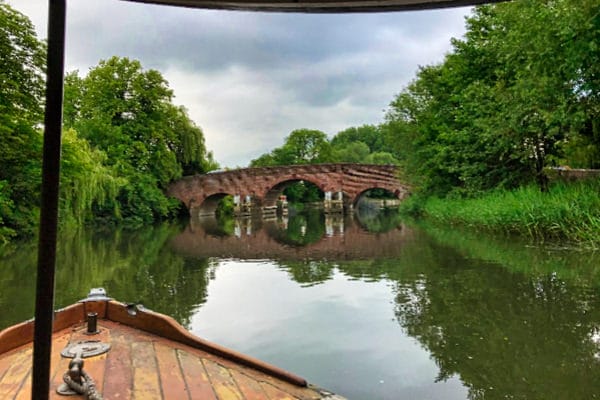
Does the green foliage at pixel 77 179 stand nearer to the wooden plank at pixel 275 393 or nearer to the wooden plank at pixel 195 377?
the wooden plank at pixel 195 377

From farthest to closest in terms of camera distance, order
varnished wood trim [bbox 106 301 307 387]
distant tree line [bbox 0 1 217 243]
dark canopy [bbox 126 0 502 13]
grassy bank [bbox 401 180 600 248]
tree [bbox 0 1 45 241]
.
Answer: distant tree line [bbox 0 1 217 243]
tree [bbox 0 1 45 241]
grassy bank [bbox 401 180 600 248]
varnished wood trim [bbox 106 301 307 387]
dark canopy [bbox 126 0 502 13]

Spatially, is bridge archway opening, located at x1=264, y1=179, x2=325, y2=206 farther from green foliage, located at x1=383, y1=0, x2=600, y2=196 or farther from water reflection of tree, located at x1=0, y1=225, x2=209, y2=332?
water reflection of tree, located at x1=0, y1=225, x2=209, y2=332

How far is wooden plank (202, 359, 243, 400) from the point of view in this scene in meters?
1.98

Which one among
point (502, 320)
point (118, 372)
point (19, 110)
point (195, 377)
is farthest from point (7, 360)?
point (19, 110)

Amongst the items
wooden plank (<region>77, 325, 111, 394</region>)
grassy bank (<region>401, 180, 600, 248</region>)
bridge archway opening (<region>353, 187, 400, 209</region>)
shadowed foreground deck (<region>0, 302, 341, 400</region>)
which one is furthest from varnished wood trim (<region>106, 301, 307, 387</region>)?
bridge archway opening (<region>353, 187, 400, 209</region>)

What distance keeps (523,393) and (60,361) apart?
2.66 metres

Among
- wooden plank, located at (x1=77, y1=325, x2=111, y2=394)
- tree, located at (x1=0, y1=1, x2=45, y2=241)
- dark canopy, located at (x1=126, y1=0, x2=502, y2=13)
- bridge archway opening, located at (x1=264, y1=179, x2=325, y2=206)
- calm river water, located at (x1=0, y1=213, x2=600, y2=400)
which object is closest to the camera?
dark canopy, located at (x1=126, y1=0, x2=502, y2=13)

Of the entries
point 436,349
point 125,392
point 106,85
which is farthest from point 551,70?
point 106,85

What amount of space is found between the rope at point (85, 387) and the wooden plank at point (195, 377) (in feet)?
1.25

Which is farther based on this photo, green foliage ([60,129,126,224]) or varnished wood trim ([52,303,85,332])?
green foliage ([60,129,126,224])

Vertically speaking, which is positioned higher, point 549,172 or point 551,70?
point 551,70

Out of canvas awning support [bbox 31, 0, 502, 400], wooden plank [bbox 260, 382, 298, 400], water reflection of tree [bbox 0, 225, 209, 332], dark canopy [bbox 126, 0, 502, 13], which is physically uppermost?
dark canopy [bbox 126, 0, 502, 13]

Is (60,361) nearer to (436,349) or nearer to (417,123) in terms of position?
(436,349)

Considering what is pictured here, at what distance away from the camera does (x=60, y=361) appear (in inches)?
92.1
